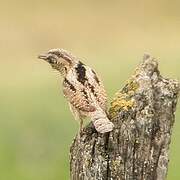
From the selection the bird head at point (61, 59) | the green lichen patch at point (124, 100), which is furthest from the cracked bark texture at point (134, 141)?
the bird head at point (61, 59)

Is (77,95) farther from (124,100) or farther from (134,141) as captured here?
(134,141)

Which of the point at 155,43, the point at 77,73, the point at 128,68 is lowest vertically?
the point at 77,73

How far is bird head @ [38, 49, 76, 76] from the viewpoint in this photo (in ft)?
19.7

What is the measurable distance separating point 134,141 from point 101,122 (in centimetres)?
17

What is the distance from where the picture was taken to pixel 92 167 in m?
5.17

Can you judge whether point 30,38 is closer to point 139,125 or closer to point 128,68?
point 128,68

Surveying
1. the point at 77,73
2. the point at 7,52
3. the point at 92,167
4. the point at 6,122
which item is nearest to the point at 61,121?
the point at 6,122

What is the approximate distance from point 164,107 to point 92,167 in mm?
427

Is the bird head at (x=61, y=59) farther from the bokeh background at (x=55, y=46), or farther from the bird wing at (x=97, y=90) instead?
the bokeh background at (x=55, y=46)

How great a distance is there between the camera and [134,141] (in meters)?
5.14

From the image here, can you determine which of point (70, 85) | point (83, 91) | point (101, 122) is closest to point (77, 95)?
point (83, 91)

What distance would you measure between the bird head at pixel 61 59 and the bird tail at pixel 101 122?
0.54m

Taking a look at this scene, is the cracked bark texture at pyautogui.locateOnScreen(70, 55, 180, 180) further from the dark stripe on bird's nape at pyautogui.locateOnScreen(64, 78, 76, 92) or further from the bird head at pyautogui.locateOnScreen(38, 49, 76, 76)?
the bird head at pyautogui.locateOnScreen(38, 49, 76, 76)

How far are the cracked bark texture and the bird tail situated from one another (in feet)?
0.10
